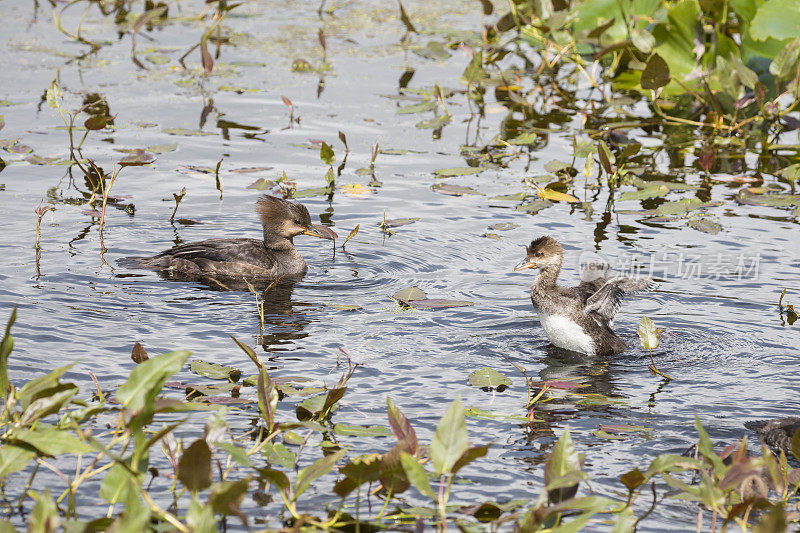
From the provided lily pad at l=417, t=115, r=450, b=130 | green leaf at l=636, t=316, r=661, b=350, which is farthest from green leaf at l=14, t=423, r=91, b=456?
lily pad at l=417, t=115, r=450, b=130

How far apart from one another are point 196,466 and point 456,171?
6073mm

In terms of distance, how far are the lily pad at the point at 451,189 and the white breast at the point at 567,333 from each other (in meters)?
2.62

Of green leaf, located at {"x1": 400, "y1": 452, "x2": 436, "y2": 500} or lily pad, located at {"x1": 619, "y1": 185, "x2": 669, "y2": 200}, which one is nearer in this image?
green leaf, located at {"x1": 400, "y1": 452, "x2": 436, "y2": 500}

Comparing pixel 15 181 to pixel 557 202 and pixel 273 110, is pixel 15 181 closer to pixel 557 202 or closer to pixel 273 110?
pixel 273 110

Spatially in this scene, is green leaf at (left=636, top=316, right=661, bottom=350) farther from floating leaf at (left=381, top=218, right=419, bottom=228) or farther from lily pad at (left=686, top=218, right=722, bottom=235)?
floating leaf at (left=381, top=218, right=419, bottom=228)

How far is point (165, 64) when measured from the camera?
12367mm

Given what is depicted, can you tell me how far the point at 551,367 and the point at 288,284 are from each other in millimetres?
2301

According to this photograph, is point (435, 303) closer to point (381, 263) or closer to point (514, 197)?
point (381, 263)

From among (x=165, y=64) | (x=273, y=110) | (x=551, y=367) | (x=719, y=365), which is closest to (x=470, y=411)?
(x=551, y=367)

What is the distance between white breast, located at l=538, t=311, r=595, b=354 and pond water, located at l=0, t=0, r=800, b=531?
109 millimetres

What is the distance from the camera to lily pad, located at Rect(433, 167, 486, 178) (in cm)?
938

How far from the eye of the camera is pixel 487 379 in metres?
5.73

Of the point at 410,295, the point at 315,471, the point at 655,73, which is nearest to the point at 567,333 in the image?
the point at 410,295

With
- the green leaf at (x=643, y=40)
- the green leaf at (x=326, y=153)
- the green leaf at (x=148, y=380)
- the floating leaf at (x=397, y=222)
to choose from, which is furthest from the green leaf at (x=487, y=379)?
the green leaf at (x=643, y=40)
